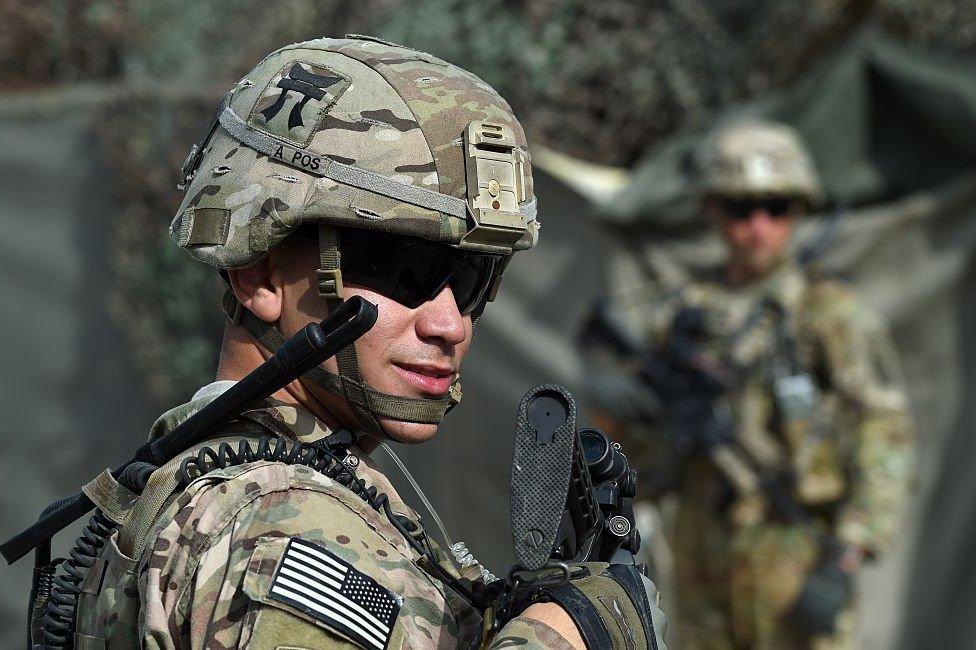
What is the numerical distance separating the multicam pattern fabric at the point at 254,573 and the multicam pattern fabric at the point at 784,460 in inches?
161

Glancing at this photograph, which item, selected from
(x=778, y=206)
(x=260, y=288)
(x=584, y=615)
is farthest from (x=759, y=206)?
(x=584, y=615)

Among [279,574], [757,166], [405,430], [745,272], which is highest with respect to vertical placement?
[279,574]

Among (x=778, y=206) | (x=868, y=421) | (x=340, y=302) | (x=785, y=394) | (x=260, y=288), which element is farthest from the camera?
(x=778, y=206)

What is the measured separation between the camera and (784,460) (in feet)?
20.4

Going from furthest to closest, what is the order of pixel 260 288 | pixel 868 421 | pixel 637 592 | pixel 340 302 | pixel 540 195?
1. pixel 540 195
2. pixel 868 421
3. pixel 260 288
4. pixel 340 302
5. pixel 637 592

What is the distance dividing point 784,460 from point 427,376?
13.5 ft

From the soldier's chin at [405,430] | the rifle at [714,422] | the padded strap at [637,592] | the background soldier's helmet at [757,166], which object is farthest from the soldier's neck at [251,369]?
the background soldier's helmet at [757,166]

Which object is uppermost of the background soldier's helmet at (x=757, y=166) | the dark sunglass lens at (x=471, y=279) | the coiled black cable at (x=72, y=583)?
the dark sunglass lens at (x=471, y=279)

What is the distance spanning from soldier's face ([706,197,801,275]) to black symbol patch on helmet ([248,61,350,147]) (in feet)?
14.5

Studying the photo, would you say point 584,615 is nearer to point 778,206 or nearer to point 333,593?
point 333,593

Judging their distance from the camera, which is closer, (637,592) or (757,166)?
(637,592)

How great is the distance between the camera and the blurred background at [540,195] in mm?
6516

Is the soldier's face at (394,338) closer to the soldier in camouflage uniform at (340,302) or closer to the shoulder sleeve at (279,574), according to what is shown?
the soldier in camouflage uniform at (340,302)

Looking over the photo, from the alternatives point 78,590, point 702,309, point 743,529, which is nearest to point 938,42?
point 702,309
